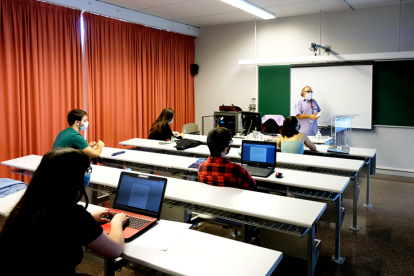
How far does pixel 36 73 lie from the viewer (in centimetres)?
488

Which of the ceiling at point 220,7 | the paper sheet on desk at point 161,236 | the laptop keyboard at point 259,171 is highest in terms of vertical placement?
the ceiling at point 220,7

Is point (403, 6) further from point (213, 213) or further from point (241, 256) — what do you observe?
point (241, 256)

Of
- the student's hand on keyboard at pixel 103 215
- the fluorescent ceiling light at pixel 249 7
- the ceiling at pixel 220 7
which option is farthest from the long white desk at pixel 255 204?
the ceiling at pixel 220 7

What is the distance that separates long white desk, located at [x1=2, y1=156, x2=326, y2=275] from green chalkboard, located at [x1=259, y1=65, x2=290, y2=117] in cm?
478

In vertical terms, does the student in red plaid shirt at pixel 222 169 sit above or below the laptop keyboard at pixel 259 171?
above

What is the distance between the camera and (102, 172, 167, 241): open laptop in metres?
1.85

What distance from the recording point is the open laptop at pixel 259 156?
3105 mm

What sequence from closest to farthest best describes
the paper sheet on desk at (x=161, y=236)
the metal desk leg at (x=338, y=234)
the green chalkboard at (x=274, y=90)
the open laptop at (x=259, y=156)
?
1. the paper sheet on desk at (x=161, y=236)
2. the metal desk leg at (x=338, y=234)
3. the open laptop at (x=259, y=156)
4. the green chalkboard at (x=274, y=90)

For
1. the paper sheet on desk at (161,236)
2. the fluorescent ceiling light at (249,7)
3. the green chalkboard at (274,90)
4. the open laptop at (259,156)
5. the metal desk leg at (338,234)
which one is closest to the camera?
the paper sheet on desk at (161,236)

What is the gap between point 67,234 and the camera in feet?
4.36

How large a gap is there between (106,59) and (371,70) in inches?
189

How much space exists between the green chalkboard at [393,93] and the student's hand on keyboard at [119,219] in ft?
18.4

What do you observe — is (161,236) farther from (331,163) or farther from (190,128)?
(190,128)

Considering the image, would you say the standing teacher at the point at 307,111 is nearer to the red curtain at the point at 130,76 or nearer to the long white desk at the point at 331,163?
the long white desk at the point at 331,163
